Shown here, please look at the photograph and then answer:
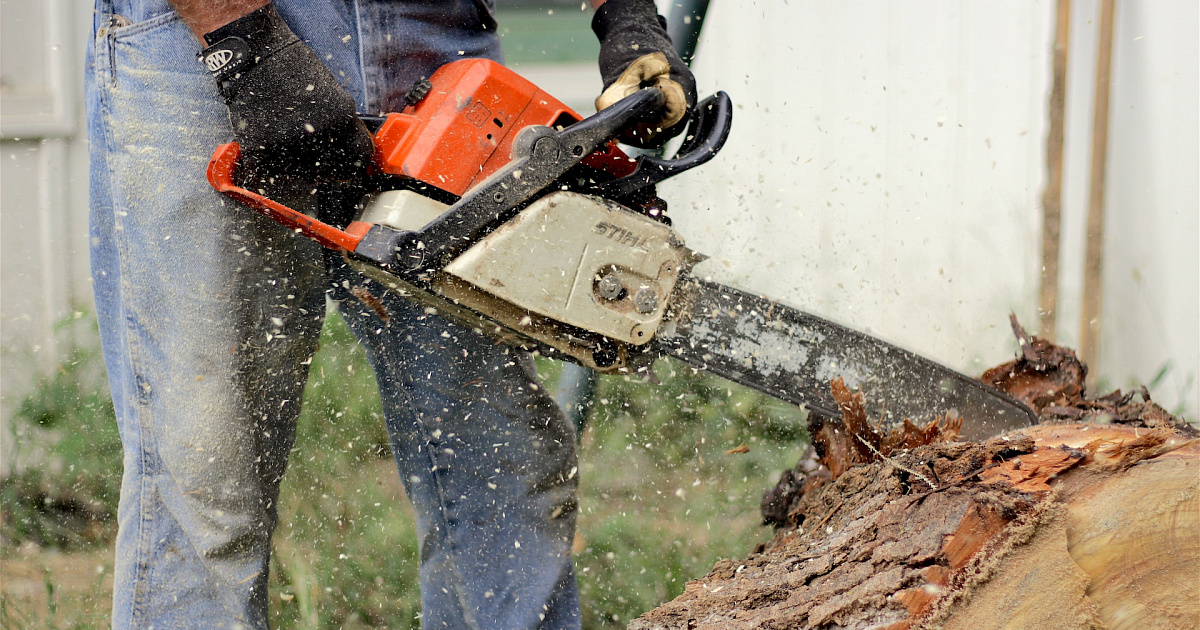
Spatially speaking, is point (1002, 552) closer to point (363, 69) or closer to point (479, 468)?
→ point (479, 468)

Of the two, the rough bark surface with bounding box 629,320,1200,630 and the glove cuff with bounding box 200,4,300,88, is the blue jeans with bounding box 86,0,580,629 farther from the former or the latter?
the rough bark surface with bounding box 629,320,1200,630

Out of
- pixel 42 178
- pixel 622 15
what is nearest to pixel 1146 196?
pixel 622 15

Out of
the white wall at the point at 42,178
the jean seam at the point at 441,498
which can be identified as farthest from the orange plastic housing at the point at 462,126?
the white wall at the point at 42,178

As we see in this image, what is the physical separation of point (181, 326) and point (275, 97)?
39 cm

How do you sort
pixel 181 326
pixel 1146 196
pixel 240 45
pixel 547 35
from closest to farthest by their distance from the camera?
pixel 240 45 → pixel 181 326 → pixel 1146 196 → pixel 547 35

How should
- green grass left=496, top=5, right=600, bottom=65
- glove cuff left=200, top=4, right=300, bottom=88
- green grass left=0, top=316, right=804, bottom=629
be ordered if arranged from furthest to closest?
green grass left=496, top=5, right=600, bottom=65, green grass left=0, top=316, right=804, bottom=629, glove cuff left=200, top=4, right=300, bottom=88

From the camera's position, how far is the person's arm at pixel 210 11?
1.10 m

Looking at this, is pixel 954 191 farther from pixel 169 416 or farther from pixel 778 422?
pixel 169 416

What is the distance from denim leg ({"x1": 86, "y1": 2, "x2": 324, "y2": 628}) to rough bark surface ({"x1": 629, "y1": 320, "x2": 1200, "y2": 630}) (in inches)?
28.8

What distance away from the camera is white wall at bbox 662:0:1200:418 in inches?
105

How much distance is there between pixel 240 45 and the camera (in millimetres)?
1105

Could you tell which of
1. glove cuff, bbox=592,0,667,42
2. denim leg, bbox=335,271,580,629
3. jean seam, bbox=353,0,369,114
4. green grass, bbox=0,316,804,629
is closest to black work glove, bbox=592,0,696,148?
glove cuff, bbox=592,0,667,42

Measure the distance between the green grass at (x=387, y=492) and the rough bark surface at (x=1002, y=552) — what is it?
107 cm

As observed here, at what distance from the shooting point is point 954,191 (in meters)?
2.78
